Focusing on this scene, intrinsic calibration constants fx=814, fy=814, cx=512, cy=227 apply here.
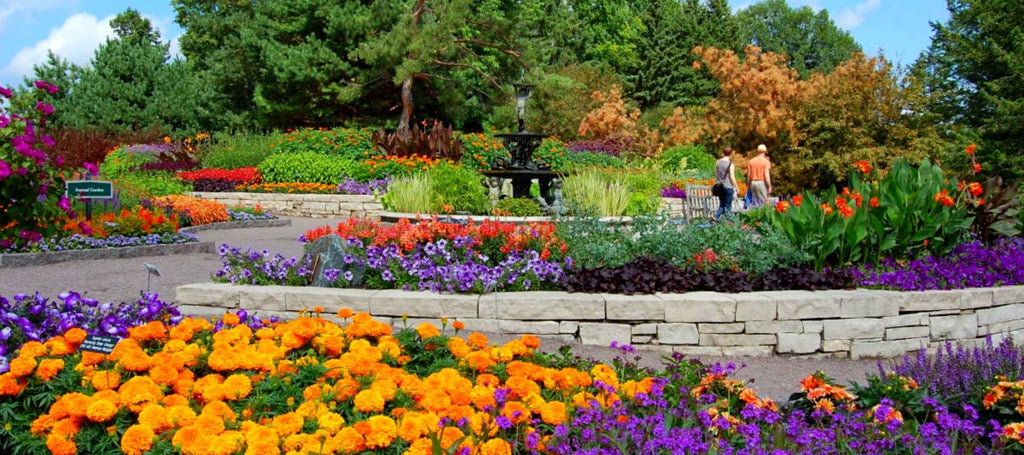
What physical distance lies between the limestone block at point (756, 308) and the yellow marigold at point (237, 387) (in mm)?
3294

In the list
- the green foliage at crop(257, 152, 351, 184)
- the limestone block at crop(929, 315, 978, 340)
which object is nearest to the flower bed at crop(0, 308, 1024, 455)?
the limestone block at crop(929, 315, 978, 340)

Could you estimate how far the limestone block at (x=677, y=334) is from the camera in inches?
206

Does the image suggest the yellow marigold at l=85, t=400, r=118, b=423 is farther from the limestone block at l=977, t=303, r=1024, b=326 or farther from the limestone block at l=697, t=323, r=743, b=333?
the limestone block at l=977, t=303, r=1024, b=326

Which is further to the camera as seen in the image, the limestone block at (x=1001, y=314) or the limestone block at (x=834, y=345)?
the limestone block at (x=1001, y=314)

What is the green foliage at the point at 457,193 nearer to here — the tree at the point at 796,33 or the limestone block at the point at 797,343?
the limestone block at the point at 797,343

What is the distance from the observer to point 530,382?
2.99 metres

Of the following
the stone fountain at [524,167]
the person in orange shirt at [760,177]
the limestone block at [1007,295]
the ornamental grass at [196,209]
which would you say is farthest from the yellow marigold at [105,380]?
the person in orange shirt at [760,177]

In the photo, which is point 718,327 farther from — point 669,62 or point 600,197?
point 669,62

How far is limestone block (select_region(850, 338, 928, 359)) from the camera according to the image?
5.38m

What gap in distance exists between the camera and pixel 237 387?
2918 mm

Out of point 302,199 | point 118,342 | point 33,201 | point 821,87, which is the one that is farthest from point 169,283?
point 821,87

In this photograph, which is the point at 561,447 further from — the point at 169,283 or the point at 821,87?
the point at 821,87

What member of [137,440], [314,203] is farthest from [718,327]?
[314,203]

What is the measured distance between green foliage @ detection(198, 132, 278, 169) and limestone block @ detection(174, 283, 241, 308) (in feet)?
45.3
